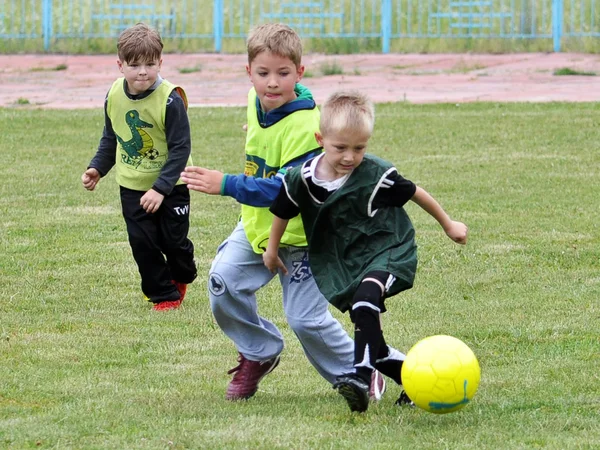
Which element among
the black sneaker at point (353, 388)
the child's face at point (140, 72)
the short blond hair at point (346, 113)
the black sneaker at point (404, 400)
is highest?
the child's face at point (140, 72)

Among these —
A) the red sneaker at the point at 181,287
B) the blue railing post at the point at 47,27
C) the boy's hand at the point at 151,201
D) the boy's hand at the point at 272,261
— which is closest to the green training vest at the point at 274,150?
the boy's hand at the point at 272,261

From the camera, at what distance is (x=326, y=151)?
4430 mm

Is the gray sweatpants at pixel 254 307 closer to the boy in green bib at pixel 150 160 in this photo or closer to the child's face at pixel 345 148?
the child's face at pixel 345 148

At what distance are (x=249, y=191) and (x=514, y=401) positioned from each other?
4.49 feet

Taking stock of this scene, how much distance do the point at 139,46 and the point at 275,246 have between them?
2.19 meters

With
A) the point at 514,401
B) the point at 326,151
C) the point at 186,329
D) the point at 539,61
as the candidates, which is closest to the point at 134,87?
the point at 186,329

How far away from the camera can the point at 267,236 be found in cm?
475

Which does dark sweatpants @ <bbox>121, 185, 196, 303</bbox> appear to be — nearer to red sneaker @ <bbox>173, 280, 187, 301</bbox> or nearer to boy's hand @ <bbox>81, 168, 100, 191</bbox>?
red sneaker @ <bbox>173, 280, 187, 301</bbox>

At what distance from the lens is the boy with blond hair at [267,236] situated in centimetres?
467

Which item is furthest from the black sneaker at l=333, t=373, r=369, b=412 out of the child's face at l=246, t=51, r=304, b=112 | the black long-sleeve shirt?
the black long-sleeve shirt

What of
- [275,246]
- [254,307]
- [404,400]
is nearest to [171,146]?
[254,307]

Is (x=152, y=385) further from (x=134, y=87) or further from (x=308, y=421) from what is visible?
(x=134, y=87)

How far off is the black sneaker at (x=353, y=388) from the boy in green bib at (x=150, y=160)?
89.3 inches

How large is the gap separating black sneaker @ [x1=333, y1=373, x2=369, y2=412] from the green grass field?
10 cm
